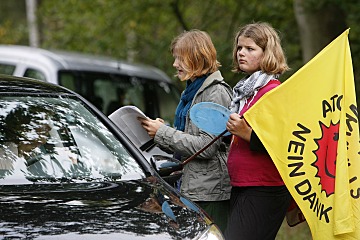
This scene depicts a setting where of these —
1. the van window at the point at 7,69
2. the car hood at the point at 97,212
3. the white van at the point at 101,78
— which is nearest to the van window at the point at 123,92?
the white van at the point at 101,78

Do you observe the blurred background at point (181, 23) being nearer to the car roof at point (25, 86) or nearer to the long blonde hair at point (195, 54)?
the long blonde hair at point (195, 54)

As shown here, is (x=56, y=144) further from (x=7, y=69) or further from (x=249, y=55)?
(x=7, y=69)

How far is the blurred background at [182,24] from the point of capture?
1230 cm

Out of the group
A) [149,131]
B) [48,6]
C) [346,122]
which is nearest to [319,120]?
[346,122]

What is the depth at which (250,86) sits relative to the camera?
564cm

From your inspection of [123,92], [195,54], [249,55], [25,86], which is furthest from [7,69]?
[249,55]

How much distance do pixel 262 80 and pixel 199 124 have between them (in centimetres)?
45

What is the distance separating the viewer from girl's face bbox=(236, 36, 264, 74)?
5691mm

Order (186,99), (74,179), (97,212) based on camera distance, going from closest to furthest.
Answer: (97,212), (74,179), (186,99)

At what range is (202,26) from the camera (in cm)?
1493

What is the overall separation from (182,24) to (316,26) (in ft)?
8.32

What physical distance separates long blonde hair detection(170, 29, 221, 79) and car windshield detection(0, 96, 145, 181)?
2.11 ft

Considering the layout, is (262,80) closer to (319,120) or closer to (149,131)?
(319,120)

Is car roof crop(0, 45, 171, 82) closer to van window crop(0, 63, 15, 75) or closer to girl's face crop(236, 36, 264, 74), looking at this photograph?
van window crop(0, 63, 15, 75)
